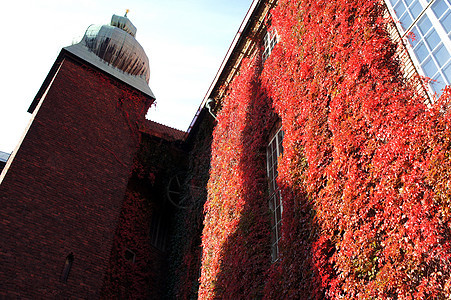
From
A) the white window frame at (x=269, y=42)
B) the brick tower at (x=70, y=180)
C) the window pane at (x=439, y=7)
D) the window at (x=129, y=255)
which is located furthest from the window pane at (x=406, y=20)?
the window at (x=129, y=255)

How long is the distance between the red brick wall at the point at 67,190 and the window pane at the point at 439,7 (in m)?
9.30

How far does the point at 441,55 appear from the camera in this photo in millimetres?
6035

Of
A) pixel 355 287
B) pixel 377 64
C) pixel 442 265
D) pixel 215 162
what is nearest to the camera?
pixel 442 265

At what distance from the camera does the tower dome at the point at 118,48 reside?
664 inches

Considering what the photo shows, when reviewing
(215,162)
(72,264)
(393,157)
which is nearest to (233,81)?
(215,162)

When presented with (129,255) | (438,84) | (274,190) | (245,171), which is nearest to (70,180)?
(129,255)

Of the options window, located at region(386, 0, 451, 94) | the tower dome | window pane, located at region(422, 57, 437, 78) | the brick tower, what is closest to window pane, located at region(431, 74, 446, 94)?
window, located at region(386, 0, 451, 94)

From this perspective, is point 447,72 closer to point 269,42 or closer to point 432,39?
point 432,39

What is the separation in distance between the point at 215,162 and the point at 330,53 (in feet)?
18.0

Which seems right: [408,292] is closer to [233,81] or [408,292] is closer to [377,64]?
[377,64]

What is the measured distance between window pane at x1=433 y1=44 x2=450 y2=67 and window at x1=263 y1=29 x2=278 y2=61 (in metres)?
6.36

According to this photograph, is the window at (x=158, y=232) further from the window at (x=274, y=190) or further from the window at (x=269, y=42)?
the window at (x=269, y=42)

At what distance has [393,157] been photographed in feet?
18.6

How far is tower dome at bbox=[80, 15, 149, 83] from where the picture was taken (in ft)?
55.3
